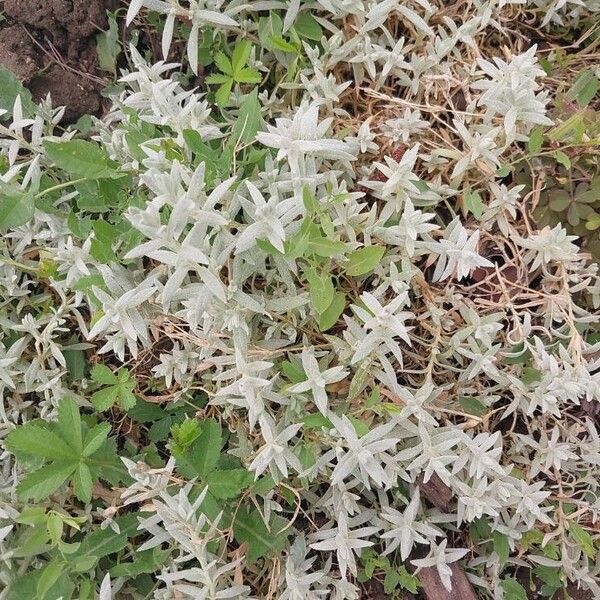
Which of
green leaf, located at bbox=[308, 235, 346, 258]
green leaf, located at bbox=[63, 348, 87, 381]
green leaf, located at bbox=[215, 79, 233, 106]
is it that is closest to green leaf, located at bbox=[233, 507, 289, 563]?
green leaf, located at bbox=[63, 348, 87, 381]

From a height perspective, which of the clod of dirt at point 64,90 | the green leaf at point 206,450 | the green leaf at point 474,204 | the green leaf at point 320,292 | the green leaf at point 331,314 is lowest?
the green leaf at point 206,450

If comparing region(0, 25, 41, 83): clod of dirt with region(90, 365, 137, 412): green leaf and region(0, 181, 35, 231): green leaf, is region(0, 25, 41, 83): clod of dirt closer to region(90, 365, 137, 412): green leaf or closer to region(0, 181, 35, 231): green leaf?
region(0, 181, 35, 231): green leaf

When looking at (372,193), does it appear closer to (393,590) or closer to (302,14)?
(302,14)

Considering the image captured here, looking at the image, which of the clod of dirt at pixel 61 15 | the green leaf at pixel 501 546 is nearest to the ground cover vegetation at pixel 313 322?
the green leaf at pixel 501 546

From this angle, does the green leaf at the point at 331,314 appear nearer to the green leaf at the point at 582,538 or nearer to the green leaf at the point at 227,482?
the green leaf at the point at 227,482

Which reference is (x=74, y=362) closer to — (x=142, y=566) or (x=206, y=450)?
(x=206, y=450)

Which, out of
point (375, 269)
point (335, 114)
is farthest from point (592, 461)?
point (335, 114)

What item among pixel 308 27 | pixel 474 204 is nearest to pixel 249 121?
pixel 308 27
